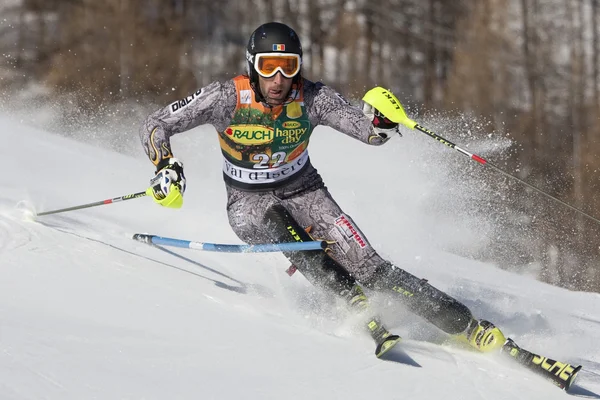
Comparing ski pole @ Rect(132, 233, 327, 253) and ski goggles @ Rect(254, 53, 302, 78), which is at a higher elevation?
ski goggles @ Rect(254, 53, 302, 78)

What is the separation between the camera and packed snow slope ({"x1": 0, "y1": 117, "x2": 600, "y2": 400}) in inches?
154

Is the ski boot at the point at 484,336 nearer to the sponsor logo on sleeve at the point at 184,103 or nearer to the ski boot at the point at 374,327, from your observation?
the ski boot at the point at 374,327

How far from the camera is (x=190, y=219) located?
784 centimetres

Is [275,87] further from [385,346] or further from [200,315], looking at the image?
[385,346]

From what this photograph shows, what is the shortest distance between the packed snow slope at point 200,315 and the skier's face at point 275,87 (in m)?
1.23

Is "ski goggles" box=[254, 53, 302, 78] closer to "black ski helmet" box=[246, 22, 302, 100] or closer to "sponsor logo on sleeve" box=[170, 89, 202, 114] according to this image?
"black ski helmet" box=[246, 22, 302, 100]

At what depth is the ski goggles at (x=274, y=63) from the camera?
529cm

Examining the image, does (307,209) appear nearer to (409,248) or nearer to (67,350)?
(67,350)

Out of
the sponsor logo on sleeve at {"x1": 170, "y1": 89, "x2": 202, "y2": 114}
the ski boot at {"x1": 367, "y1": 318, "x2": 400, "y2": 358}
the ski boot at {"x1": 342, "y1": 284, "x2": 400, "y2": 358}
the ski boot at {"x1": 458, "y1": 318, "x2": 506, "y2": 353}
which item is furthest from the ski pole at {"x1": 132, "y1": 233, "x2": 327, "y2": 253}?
the ski boot at {"x1": 458, "y1": 318, "x2": 506, "y2": 353}

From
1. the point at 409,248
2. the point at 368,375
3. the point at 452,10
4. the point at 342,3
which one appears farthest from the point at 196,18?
the point at 368,375

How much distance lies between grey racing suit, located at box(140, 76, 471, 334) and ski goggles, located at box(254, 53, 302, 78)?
0.21 meters

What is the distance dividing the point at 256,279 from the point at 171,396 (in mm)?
2462

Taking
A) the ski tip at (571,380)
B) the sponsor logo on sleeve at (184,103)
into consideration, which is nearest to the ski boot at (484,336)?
the ski tip at (571,380)

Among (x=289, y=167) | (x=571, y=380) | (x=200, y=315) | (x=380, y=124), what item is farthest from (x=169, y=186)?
(x=571, y=380)
